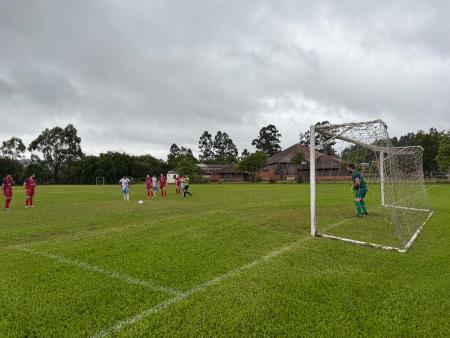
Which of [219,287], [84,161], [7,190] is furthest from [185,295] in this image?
[84,161]

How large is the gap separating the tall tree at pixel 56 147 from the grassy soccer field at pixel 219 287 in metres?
88.3

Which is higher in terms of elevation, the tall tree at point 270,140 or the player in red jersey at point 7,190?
the tall tree at point 270,140

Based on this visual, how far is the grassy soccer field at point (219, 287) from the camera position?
3.25 m

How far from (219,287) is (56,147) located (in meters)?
94.8

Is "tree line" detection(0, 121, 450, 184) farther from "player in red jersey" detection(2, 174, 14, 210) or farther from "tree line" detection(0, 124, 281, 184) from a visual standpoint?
"player in red jersey" detection(2, 174, 14, 210)

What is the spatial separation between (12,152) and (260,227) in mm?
95616

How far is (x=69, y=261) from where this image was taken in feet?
17.9

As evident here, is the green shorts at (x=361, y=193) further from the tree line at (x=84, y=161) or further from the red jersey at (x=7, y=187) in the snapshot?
the tree line at (x=84, y=161)

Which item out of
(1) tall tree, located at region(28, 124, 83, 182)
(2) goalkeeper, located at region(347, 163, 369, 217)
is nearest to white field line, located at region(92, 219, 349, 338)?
(2) goalkeeper, located at region(347, 163, 369, 217)

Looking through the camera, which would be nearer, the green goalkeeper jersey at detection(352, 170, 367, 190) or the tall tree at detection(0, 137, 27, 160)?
the green goalkeeper jersey at detection(352, 170, 367, 190)

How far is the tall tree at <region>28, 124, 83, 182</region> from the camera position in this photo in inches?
3292

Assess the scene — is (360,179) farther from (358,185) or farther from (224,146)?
(224,146)

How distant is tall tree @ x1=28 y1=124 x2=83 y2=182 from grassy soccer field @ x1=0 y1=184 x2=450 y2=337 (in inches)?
3476

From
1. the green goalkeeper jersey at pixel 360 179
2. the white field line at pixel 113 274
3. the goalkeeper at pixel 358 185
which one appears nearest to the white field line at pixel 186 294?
the white field line at pixel 113 274
